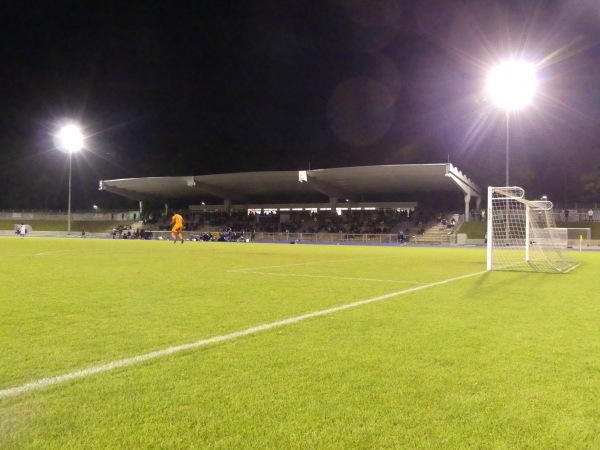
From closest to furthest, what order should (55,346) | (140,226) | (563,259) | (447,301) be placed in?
(55,346) → (447,301) → (563,259) → (140,226)

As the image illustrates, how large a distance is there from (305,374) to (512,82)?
27394 millimetres

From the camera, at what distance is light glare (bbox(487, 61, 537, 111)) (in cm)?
2675

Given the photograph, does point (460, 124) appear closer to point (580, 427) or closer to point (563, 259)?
point (563, 259)

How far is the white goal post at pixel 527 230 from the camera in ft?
50.0

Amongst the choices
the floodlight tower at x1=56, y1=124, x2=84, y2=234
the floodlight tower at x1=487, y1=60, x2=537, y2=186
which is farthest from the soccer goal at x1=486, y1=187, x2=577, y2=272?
the floodlight tower at x1=56, y1=124, x2=84, y2=234

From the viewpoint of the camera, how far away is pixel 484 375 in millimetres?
3898

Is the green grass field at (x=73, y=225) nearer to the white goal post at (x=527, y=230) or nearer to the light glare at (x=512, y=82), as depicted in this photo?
the light glare at (x=512, y=82)

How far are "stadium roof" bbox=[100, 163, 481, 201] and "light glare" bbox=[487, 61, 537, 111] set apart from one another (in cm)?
1239

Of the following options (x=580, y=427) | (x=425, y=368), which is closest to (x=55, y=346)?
(x=425, y=368)

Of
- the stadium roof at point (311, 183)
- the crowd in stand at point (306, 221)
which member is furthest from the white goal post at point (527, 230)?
the crowd in stand at point (306, 221)

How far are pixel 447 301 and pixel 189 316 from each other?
428 centimetres

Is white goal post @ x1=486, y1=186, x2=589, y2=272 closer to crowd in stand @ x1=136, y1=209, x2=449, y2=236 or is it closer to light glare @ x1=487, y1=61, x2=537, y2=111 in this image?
light glare @ x1=487, y1=61, x2=537, y2=111

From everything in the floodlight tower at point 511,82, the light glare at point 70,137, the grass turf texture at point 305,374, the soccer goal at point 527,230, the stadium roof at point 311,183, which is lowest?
the grass turf texture at point 305,374

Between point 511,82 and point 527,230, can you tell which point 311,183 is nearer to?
point 511,82
